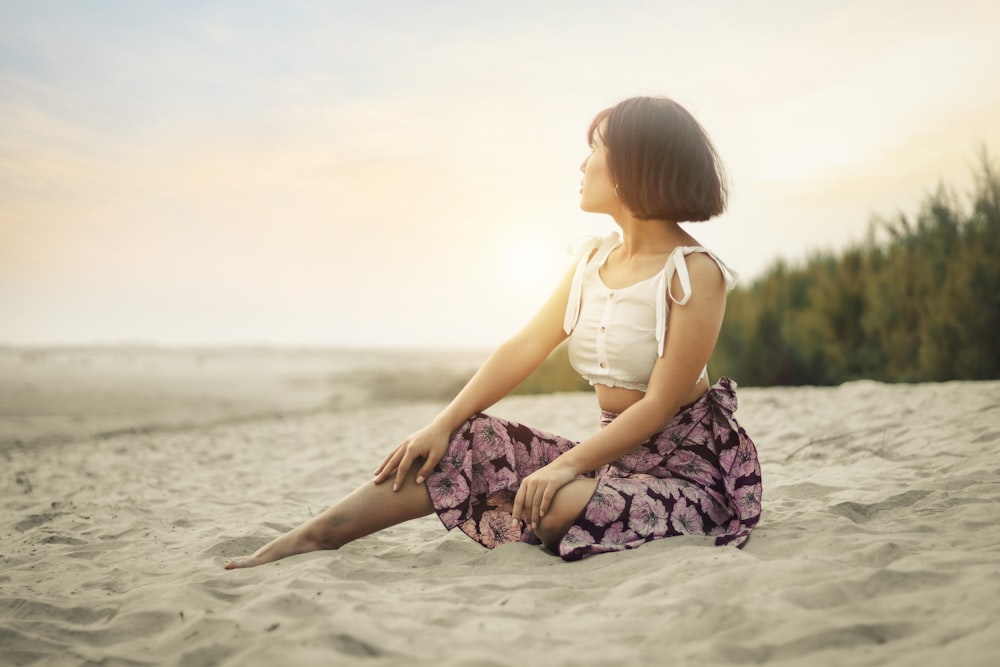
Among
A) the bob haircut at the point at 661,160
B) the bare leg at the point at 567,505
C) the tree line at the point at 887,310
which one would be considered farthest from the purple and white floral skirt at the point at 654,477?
the tree line at the point at 887,310

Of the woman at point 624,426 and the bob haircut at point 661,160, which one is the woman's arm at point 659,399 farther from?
the bob haircut at point 661,160

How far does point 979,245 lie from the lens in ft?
26.3

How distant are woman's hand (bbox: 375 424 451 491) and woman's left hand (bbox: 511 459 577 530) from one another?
31 centimetres

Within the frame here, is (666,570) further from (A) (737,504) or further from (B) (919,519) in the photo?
(B) (919,519)

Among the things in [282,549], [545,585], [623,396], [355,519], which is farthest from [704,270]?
[282,549]

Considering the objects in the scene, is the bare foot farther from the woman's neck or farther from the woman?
the woman's neck

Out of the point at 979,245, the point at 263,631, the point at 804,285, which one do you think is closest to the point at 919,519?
the point at 263,631

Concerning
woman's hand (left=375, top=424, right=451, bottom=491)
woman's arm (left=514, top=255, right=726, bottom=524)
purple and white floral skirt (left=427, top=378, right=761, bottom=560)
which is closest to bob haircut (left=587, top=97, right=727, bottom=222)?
woman's arm (left=514, top=255, right=726, bottom=524)

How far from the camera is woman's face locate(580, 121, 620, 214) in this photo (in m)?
2.51

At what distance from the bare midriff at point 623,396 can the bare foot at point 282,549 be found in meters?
1.08

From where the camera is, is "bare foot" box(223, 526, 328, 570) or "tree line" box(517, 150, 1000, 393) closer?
"bare foot" box(223, 526, 328, 570)

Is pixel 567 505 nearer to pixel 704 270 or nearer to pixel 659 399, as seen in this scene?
pixel 659 399

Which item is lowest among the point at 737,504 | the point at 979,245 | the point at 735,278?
the point at 737,504

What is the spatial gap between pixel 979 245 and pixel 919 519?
6546 millimetres
